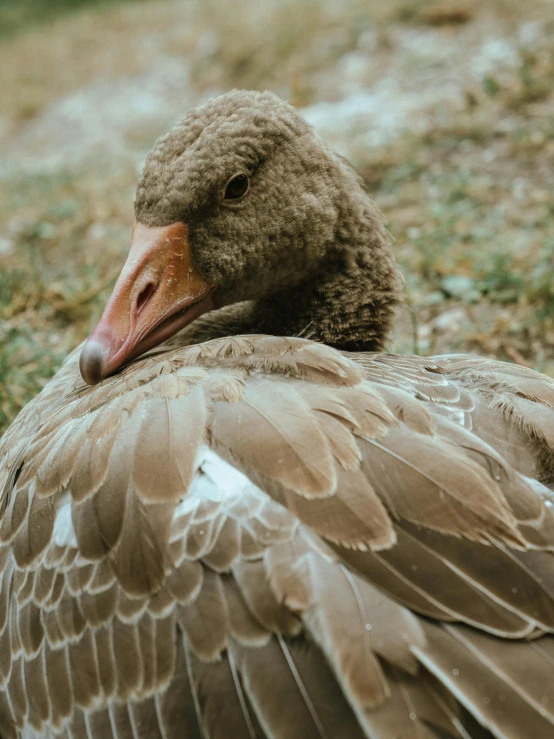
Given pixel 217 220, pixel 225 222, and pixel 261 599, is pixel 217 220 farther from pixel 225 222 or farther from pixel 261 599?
pixel 261 599

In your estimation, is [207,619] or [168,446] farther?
[168,446]

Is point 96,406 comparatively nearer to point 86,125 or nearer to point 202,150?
point 202,150

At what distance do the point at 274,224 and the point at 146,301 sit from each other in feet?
1.67

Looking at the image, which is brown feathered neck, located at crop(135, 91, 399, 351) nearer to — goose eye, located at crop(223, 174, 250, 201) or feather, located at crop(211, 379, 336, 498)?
goose eye, located at crop(223, 174, 250, 201)

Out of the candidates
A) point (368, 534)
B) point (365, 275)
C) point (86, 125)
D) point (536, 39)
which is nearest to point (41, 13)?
point (86, 125)

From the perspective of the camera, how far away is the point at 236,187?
2.71 metres

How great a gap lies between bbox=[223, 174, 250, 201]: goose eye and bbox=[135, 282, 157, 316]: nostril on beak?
14.7 inches

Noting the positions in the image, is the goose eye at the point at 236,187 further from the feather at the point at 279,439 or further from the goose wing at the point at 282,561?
the feather at the point at 279,439

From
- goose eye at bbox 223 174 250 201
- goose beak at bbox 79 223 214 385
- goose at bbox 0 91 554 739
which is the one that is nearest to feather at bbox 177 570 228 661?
goose at bbox 0 91 554 739

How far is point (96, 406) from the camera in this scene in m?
2.33

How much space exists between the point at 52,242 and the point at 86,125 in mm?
5988

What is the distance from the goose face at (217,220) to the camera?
259 cm

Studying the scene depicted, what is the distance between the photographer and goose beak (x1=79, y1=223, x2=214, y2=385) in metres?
2.50

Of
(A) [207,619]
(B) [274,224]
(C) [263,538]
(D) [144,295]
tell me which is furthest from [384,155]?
(A) [207,619]
